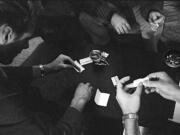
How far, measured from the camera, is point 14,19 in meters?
1.88

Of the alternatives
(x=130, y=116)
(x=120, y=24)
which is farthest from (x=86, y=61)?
(x=130, y=116)

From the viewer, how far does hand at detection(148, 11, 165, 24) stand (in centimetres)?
178

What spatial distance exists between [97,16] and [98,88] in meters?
0.42

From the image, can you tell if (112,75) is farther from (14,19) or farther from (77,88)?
(14,19)

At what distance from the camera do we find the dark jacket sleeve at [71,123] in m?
1.78

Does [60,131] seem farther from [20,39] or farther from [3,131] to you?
[20,39]

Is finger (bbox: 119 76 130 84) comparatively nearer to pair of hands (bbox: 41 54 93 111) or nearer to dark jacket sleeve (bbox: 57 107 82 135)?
pair of hands (bbox: 41 54 93 111)

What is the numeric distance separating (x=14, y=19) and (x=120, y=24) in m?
0.62

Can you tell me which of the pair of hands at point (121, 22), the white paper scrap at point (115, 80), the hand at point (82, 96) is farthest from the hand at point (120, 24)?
the hand at point (82, 96)

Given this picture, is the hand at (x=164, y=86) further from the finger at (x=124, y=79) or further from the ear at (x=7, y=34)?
the ear at (x=7, y=34)

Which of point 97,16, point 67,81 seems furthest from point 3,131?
point 97,16

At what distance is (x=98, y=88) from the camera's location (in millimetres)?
1826

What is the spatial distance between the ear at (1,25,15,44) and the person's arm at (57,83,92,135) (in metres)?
0.52

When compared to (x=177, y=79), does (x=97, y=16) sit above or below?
above
